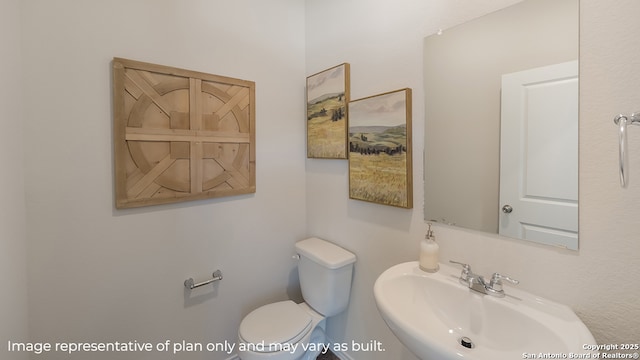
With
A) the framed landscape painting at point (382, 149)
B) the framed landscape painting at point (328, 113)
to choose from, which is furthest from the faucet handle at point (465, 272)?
the framed landscape painting at point (328, 113)

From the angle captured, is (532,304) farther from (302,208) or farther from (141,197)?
(141,197)

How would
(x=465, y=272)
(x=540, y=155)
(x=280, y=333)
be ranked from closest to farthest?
(x=540, y=155), (x=465, y=272), (x=280, y=333)

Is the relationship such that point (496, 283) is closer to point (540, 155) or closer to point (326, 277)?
point (540, 155)

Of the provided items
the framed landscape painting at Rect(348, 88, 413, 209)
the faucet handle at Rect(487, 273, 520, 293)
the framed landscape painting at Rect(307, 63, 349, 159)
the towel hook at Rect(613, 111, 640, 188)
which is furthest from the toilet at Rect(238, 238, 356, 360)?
the towel hook at Rect(613, 111, 640, 188)

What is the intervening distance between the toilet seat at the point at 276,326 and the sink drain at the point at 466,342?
0.77 metres

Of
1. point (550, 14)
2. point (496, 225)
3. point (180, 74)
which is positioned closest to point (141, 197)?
point (180, 74)

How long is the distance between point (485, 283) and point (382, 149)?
0.72m

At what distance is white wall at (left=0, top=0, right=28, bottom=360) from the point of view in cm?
85

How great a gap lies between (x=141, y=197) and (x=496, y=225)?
159 centimetres

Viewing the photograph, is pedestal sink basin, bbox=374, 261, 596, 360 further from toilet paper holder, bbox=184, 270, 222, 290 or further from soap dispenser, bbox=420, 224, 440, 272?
toilet paper holder, bbox=184, 270, 222, 290

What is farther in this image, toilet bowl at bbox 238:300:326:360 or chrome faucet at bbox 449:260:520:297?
toilet bowl at bbox 238:300:326:360

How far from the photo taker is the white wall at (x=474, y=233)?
0.73m

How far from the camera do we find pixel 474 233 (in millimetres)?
1038

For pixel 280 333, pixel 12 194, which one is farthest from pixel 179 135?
pixel 280 333
